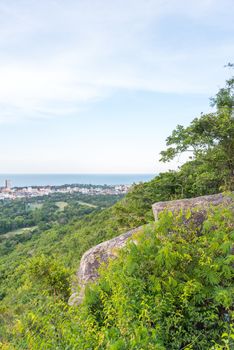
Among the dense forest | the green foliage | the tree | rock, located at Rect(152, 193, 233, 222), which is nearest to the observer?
the dense forest

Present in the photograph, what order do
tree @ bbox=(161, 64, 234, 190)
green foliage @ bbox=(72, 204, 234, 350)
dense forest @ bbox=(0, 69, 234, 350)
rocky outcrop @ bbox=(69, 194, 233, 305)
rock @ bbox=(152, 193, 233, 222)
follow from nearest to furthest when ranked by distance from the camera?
dense forest @ bbox=(0, 69, 234, 350) → green foliage @ bbox=(72, 204, 234, 350) → rock @ bbox=(152, 193, 233, 222) → rocky outcrop @ bbox=(69, 194, 233, 305) → tree @ bbox=(161, 64, 234, 190)

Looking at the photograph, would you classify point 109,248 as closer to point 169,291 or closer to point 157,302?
point 169,291

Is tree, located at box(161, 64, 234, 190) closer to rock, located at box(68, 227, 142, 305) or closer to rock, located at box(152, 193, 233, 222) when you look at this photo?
rock, located at box(152, 193, 233, 222)

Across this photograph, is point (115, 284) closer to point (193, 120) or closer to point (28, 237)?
point (193, 120)

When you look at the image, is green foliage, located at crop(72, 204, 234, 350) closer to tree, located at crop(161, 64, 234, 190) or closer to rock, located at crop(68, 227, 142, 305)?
rock, located at crop(68, 227, 142, 305)

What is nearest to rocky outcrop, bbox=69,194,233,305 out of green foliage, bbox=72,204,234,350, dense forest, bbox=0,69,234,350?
dense forest, bbox=0,69,234,350

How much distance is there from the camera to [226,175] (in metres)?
10.2

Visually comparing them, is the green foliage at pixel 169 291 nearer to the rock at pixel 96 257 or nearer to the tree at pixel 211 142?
the rock at pixel 96 257

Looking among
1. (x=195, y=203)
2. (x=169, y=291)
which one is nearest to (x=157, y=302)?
(x=169, y=291)

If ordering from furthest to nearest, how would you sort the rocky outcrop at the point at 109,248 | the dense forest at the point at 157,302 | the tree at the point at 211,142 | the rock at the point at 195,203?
1. the tree at the point at 211,142
2. the rocky outcrop at the point at 109,248
3. the rock at the point at 195,203
4. the dense forest at the point at 157,302

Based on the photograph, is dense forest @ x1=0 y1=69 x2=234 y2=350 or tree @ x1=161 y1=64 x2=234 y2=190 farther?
tree @ x1=161 y1=64 x2=234 y2=190

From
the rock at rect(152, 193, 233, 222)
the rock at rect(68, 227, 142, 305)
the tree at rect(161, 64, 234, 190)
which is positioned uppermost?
the tree at rect(161, 64, 234, 190)

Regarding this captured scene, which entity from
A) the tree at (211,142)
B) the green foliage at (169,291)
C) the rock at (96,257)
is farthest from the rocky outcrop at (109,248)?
the tree at (211,142)

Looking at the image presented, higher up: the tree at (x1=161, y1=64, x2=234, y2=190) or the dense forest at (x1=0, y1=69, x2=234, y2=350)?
the tree at (x1=161, y1=64, x2=234, y2=190)
